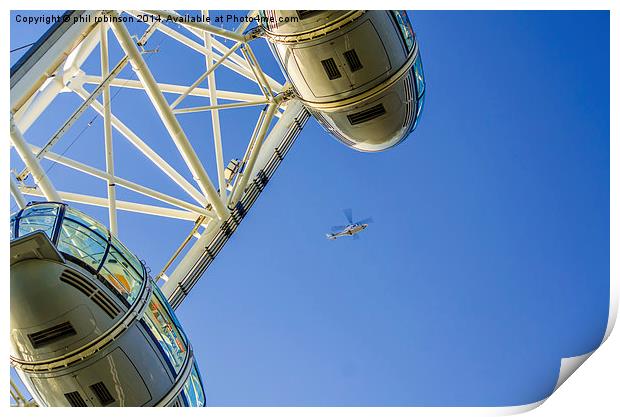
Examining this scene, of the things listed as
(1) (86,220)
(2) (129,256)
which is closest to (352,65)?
(2) (129,256)

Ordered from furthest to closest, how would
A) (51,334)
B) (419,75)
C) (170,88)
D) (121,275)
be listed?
1. (170,88)
2. (419,75)
3. (121,275)
4. (51,334)

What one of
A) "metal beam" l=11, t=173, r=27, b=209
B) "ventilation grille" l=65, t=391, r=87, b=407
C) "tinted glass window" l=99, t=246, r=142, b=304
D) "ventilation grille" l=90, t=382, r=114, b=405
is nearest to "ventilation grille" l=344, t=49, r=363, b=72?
"tinted glass window" l=99, t=246, r=142, b=304

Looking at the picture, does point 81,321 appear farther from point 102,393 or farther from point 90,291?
point 102,393

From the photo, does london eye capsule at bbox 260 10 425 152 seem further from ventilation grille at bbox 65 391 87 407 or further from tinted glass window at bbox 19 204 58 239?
ventilation grille at bbox 65 391 87 407

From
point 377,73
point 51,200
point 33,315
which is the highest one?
point 377,73
